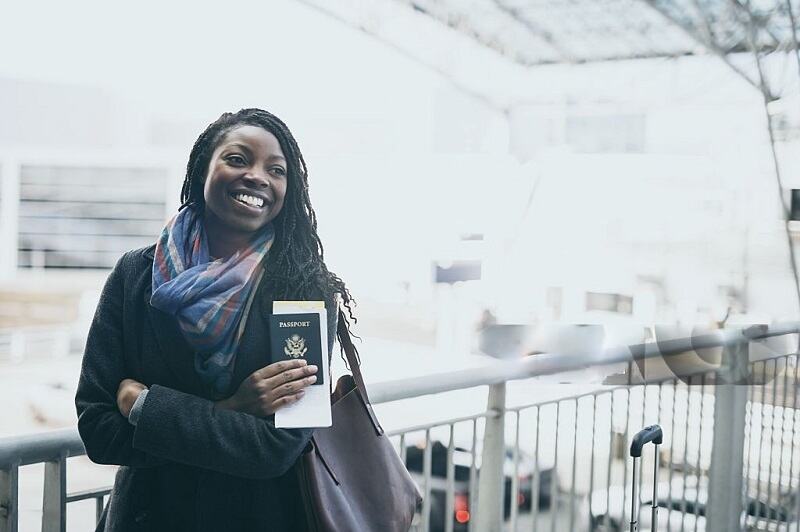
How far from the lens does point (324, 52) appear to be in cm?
1166

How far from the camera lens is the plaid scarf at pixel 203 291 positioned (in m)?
1.25

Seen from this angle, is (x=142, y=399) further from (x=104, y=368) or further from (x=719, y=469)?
(x=719, y=469)

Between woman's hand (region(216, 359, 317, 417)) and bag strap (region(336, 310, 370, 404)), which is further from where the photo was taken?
bag strap (region(336, 310, 370, 404))

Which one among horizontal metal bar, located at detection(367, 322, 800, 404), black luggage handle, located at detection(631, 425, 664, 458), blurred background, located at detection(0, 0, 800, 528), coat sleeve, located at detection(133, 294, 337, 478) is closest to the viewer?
coat sleeve, located at detection(133, 294, 337, 478)

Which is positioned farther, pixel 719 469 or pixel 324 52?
pixel 324 52

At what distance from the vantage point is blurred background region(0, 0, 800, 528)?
6902mm

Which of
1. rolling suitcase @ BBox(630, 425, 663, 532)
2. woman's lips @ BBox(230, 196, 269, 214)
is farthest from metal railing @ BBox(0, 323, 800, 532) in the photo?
woman's lips @ BBox(230, 196, 269, 214)

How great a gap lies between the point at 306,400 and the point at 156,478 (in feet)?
0.85

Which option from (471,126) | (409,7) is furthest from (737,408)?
(471,126)

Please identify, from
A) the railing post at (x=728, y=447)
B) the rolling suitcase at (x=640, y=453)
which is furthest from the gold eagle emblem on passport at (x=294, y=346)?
the railing post at (x=728, y=447)

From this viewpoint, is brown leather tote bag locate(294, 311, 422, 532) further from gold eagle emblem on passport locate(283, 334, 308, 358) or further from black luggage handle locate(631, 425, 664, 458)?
black luggage handle locate(631, 425, 664, 458)

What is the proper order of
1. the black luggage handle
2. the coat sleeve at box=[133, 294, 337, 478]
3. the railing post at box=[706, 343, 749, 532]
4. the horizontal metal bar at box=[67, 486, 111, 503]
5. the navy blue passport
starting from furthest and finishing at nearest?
the railing post at box=[706, 343, 749, 532] → the black luggage handle → the horizontal metal bar at box=[67, 486, 111, 503] → the navy blue passport → the coat sleeve at box=[133, 294, 337, 478]

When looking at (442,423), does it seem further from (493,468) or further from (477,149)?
(477,149)

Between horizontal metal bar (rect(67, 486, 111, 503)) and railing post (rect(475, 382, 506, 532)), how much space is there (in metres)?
0.96
